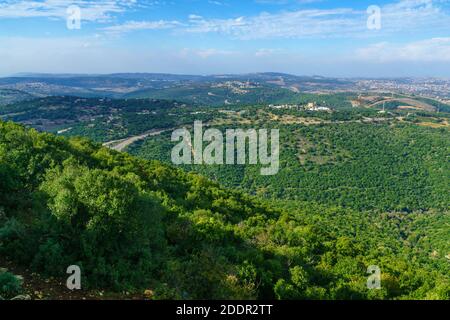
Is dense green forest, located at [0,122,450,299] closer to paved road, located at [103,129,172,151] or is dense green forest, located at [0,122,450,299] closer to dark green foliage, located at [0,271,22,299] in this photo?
dark green foliage, located at [0,271,22,299]

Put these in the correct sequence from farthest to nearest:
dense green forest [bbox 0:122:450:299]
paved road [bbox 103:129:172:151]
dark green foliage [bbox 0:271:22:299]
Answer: paved road [bbox 103:129:172:151], dense green forest [bbox 0:122:450:299], dark green foliage [bbox 0:271:22:299]

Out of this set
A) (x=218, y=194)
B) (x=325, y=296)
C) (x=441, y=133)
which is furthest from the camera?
(x=441, y=133)

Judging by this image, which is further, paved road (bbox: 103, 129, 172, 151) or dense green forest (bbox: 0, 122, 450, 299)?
paved road (bbox: 103, 129, 172, 151)

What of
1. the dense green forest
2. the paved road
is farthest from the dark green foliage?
the paved road

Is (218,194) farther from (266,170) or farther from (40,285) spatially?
(266,170)

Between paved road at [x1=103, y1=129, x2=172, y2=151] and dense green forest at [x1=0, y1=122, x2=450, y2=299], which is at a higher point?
dense green forest at [x1=0, y1=122, x2=450, y2=299]

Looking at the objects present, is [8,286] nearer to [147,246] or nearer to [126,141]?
[147,246]

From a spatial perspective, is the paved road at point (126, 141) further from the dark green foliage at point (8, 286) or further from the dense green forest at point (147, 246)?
the dark green foliage at point (8, 286)

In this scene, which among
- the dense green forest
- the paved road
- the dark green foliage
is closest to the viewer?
the dark green foliage

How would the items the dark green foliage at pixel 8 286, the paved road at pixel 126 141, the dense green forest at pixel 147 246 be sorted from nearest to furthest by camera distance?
1. the dark green foliage at pixel 8 286
2. the dense green forest at pixel 147 246
3. the paved road at pixel 126 141

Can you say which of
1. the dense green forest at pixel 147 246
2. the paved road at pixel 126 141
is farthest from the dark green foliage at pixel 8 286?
the paved road at pixel 126 141
